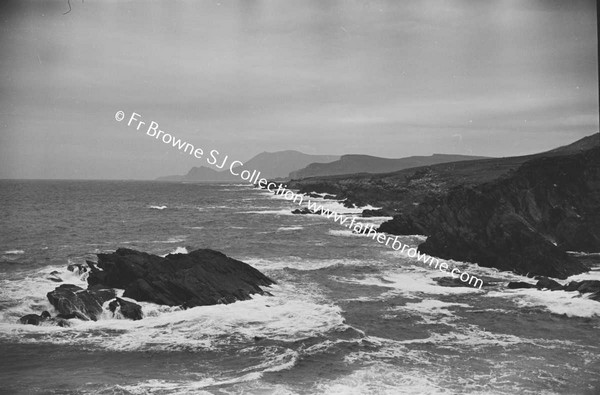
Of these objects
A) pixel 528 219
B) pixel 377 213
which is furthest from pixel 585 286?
pixel 377 213

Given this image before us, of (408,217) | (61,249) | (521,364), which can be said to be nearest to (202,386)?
(521,364)

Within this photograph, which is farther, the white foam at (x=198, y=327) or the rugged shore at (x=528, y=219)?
the rugged shore at (x=528, y=219)

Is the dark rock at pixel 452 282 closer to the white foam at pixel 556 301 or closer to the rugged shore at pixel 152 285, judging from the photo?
the white foam at pixel 556 301

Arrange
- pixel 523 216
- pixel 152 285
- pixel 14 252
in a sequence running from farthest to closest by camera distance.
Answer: pixel 14 252
pixel 523 216
pixel 152 285

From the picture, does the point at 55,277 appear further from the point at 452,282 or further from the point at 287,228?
the point at 287,228

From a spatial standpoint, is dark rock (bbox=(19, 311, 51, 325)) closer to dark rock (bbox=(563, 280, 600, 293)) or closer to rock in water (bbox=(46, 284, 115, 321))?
rock in water (bbox=(46, 284, 115, 321))

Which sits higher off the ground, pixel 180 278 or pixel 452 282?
pixel 180 278

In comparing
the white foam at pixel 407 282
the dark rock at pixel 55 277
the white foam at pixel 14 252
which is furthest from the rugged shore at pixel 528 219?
the white foam at pixel 14 252
